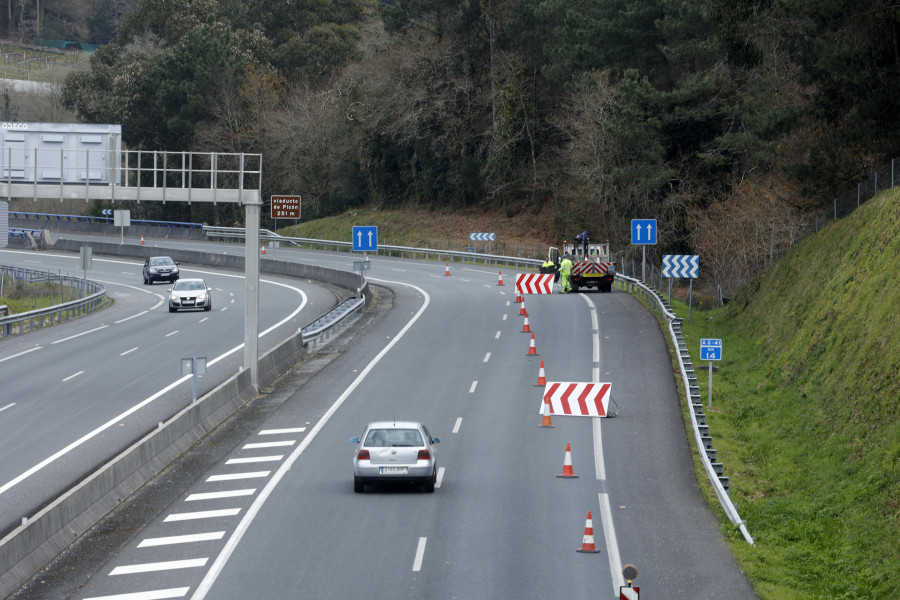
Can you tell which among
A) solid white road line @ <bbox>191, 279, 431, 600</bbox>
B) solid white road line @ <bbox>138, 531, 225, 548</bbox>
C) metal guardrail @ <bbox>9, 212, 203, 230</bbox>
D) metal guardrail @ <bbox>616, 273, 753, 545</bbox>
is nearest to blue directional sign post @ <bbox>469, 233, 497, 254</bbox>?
metal guardrail @ <bbox>616, 273, 753, 545</bbox>

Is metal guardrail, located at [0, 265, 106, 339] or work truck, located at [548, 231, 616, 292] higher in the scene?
work truck, located at [548, 231, 616, 292]

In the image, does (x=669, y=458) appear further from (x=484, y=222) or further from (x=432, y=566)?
(x=484, y=222)

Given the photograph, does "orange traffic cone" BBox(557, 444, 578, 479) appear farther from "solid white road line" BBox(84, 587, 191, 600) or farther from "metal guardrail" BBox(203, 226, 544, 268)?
"metal guardrail" BBox(203, 226, 544, 268)

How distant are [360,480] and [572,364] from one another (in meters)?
15.6

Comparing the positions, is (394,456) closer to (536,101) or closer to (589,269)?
(589,269)

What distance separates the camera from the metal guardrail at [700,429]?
20844 mm

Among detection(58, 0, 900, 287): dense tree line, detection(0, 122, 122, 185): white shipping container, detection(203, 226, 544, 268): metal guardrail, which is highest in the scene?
detection(58, 0, 900, 287): dense tree line

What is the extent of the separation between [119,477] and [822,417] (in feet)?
51.2

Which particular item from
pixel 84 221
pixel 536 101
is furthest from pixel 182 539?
pixel 84 221

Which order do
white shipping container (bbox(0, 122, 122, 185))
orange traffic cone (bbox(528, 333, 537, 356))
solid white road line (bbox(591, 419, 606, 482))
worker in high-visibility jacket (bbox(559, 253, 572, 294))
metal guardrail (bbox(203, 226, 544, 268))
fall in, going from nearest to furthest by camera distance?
solid white road line (bbox(591, 419, 606, 482)) < white shipping container (bbox(0, 122, 122, 185)) < orange traffic cone (bbox(528, 333, 537, 356)) < worker in high-visibility jacket (bbox(559, 253, 572, 294)) < metal guardrail (bbox(203, 226, 544, 268))

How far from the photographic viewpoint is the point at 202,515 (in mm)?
20609

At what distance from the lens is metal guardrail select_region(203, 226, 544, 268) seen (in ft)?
238

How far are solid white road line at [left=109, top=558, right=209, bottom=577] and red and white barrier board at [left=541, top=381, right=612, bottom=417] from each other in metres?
12.7

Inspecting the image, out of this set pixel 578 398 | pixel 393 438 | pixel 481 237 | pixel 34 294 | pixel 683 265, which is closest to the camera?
pixel 393 438
